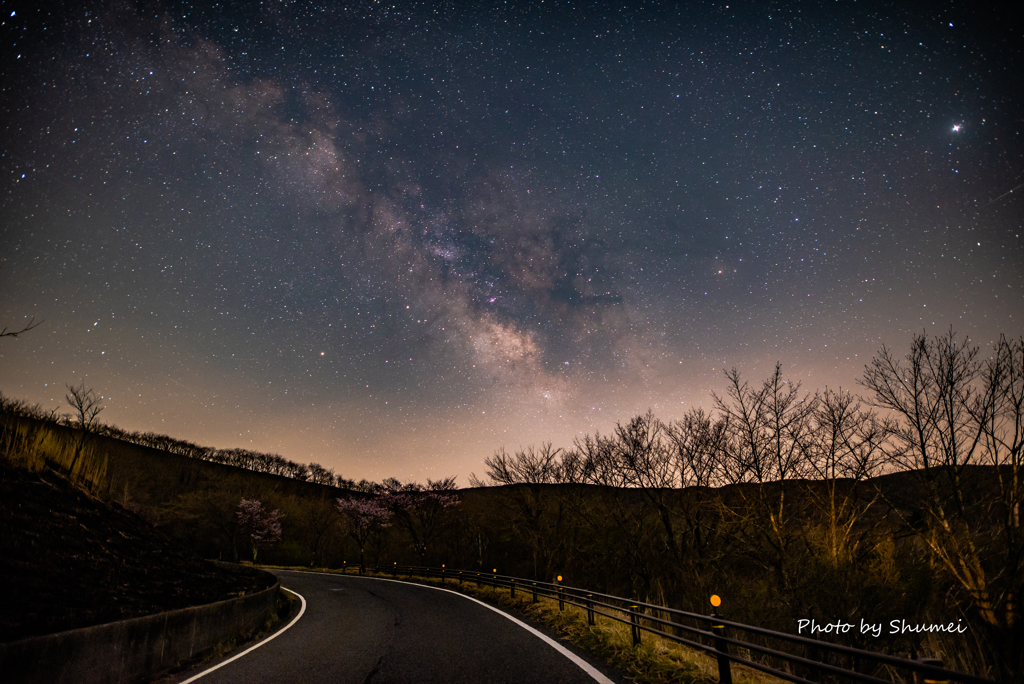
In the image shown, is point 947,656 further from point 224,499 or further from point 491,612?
point 224,499

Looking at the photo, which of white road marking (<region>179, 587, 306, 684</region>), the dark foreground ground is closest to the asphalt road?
white road marking (<region>179, 587, 306, 684</region>)

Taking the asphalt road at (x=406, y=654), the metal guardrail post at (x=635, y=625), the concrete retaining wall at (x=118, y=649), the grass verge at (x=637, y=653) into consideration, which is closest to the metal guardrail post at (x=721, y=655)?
the grass verge at (x=637, y=653)

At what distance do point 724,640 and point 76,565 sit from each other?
33.7 ft

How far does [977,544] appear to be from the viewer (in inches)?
711

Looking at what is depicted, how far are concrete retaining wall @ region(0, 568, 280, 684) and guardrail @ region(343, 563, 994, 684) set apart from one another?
6504 mm

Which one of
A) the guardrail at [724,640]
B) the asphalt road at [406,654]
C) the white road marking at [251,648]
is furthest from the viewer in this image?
the white road marking at [251,648]

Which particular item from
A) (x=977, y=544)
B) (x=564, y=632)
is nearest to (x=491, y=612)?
(x=564, y=632)

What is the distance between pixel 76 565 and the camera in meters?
8.30

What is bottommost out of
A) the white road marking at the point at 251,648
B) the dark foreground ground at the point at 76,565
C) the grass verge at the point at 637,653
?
the white road marking at the point at 251,648

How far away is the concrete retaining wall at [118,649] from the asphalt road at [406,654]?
0.55 metres

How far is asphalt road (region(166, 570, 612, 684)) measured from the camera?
664 centimetres

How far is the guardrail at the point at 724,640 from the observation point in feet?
10.6

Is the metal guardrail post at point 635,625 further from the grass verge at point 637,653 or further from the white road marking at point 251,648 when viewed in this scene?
the white road marking at point 251,648

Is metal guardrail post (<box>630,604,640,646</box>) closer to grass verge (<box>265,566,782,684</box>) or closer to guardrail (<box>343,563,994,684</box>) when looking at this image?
guardrail (<box>343,563,994,684</box>)
